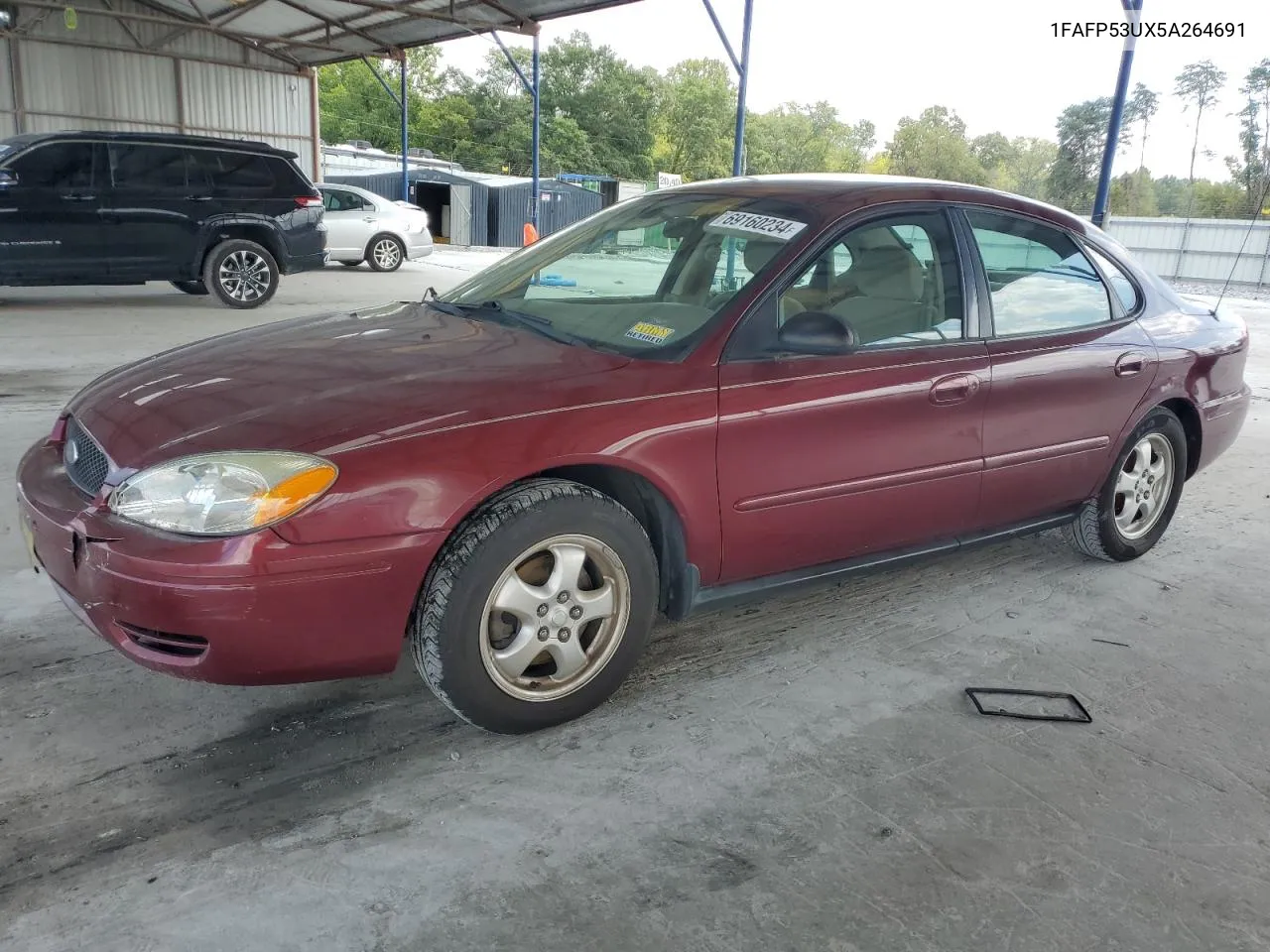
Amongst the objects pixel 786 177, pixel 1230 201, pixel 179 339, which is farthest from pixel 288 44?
pixel 1230 201

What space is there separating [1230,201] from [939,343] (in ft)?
120

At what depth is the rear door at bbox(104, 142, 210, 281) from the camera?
973cm

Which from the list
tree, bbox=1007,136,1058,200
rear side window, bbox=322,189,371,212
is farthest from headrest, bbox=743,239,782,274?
tree, bbox=1007,136,1058,200

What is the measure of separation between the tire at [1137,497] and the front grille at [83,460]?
135 inches

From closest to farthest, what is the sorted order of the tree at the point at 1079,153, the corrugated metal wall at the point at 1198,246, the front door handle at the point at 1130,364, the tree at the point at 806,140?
1. the front door handle at the point at 1130,364
2. the corrugated metal wall at the point at 1198,246
3. the tree at the point at 1079,153
4. the tree at the point at 806,140

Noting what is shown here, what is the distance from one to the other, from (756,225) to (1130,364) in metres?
1.66

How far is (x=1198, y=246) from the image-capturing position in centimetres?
2561

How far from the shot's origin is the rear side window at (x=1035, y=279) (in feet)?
11.0

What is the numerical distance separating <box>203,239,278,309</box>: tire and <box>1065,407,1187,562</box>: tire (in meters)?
9.24

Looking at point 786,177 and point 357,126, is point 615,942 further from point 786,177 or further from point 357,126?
point 357,126

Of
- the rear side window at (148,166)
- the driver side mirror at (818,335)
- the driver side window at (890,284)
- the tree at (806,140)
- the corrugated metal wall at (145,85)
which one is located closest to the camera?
the driver side mirror at (818,335)

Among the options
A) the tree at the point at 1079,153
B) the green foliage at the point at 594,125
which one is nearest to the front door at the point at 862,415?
the tree at the point at 1079,153

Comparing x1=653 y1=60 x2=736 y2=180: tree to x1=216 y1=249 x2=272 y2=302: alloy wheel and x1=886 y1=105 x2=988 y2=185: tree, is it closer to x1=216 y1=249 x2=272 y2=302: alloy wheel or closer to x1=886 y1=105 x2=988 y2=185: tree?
x1=886 y1=105 x2=988 y2=185: tree

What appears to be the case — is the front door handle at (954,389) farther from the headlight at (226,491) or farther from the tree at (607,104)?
the tree at (607,104)
